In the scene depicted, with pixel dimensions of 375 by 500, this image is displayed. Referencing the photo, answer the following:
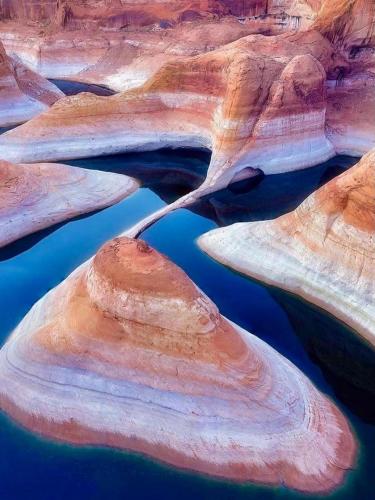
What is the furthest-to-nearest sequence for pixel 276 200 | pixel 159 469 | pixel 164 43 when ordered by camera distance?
pixel 164 43, pixel 276 200, pixel 159 469

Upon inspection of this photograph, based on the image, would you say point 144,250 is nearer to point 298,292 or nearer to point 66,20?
point 298,292

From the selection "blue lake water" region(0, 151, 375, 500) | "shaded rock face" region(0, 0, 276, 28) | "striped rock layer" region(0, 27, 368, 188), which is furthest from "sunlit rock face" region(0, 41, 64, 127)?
"shaded rock face" region(0, 0, 276, 28)

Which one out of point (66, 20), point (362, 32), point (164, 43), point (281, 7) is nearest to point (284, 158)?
point (362, 32)

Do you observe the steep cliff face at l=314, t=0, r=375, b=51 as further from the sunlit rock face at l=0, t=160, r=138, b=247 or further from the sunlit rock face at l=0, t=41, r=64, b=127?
the sunlit rock face at l=0, t=41, r=64, b=127

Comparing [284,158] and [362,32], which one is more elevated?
[362,32]

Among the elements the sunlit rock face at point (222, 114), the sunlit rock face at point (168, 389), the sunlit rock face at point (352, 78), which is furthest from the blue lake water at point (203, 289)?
the sunlit rock face at point (352, 78)

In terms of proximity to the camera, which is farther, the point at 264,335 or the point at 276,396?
the point at 264,335

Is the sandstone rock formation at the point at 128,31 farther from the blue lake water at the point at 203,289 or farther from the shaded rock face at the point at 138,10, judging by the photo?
the blue lake water at the point at 203,289
